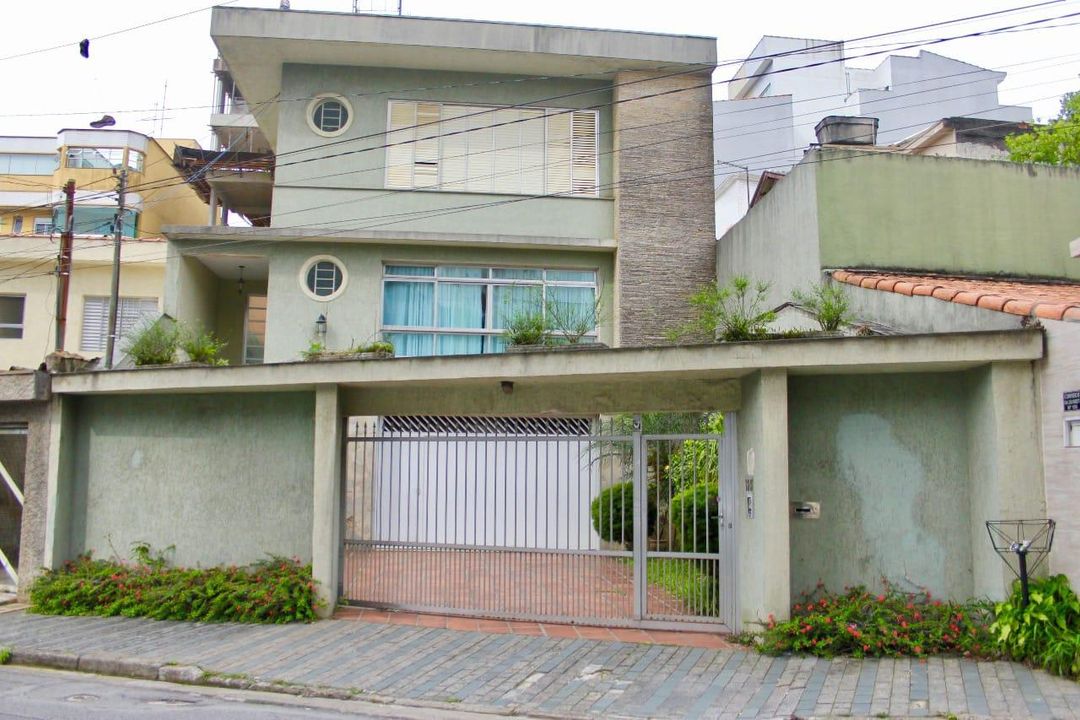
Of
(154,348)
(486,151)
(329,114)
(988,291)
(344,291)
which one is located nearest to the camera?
(988,291)

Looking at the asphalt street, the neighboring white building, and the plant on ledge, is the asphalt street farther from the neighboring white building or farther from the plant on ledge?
the neighboring white building

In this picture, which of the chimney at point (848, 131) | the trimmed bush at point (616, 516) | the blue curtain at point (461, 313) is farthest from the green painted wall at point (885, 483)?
the blue curtain at point (461, 313)

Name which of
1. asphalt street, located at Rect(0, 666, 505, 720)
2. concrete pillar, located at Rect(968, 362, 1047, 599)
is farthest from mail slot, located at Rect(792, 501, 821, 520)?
asphalt street, located at Rect(0, 666, 505, 720)

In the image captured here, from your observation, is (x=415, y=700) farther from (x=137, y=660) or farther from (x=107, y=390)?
(x=107, y=390)

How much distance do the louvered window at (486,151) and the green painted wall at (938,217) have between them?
6065 millimetres

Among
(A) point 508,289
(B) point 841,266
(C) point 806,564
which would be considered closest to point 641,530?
(C) point 806,564

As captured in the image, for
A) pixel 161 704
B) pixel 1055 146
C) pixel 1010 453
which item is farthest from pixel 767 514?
pixel 1055 146

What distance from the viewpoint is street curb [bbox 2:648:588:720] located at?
7223 millimetres

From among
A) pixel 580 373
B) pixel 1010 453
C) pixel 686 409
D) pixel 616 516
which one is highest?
pixel 580 373

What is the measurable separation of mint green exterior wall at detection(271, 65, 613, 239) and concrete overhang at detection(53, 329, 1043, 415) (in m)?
6.57

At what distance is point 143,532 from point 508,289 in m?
8.04

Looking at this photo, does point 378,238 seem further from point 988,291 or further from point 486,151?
point 988,291

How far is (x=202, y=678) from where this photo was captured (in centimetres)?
802

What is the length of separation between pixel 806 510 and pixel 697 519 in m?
1.46
